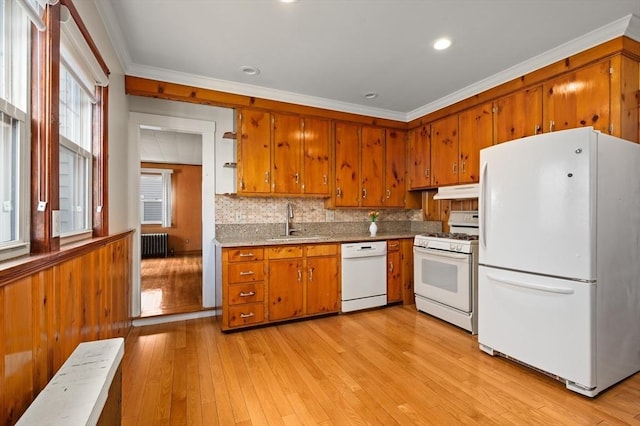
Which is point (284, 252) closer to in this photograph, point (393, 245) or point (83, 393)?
point (393, 245)

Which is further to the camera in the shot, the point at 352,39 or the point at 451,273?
the point at 451,273

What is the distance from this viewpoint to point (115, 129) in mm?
2521

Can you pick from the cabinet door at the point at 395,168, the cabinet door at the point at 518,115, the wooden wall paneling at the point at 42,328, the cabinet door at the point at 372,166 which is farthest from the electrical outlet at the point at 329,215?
the wooden wall paneling at the point at 42,328

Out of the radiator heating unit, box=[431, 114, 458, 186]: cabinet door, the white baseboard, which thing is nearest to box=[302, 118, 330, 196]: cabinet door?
box=[431, 114, 458, 186]: cabinet door

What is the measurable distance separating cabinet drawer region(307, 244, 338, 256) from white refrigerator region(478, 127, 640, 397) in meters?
1.63

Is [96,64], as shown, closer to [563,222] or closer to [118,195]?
[118,195]

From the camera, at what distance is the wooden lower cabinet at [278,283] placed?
2926 mm

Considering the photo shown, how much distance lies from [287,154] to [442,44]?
1.91 meters

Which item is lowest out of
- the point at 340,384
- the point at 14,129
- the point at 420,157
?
the point at 340,384

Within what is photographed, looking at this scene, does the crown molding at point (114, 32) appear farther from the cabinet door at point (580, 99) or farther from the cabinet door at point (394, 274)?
the cabinet door at point (580, 99)

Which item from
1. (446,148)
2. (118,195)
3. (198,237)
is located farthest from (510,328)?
(198,237)

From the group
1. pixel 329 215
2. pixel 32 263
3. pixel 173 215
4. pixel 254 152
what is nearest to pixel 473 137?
pixel 329 215

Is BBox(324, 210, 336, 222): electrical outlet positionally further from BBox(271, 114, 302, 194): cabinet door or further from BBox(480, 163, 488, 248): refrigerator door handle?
BBox(480, 163, 488, 248): refrigerator door handle

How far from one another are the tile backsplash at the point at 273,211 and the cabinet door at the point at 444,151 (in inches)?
43.9
